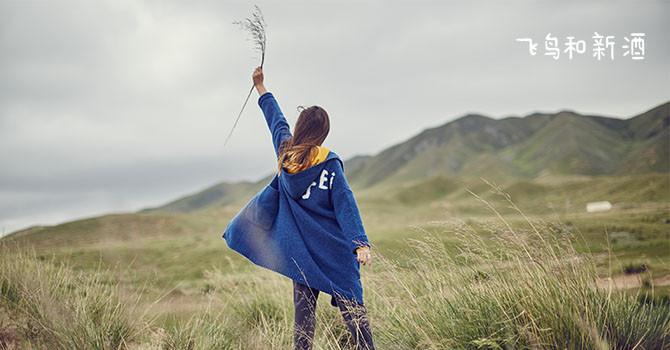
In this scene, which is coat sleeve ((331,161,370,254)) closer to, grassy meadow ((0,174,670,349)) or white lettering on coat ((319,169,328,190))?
white lettering on coat ((319,169,328,190))

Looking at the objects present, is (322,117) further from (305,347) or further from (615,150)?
(615,150)

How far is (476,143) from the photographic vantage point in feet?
608

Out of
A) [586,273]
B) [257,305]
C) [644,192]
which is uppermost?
[586,273]

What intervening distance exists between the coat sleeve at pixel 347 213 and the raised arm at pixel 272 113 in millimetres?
670

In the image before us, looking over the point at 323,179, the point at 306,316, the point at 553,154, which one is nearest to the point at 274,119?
the point at 323,179

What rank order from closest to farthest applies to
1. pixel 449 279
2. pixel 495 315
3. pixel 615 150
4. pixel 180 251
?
pixel 495 315
pixel 449 279
pixel 180 251
pixel 615 150

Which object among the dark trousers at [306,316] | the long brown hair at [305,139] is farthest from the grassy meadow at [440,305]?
the long brown hair at [305,139]

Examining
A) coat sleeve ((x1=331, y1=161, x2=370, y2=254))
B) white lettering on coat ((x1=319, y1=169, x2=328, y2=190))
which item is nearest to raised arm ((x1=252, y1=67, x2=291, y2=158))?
white lettering on coat ((x1=319, y1=169, x2=328, y2=190))

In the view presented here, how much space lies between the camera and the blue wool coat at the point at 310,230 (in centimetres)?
291

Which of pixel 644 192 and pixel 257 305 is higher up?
pixel 257 305

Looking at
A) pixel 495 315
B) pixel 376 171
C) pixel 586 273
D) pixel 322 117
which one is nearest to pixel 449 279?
pixel 495 315

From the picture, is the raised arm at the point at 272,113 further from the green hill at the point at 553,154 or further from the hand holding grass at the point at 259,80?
the green hill at the point at 553,154

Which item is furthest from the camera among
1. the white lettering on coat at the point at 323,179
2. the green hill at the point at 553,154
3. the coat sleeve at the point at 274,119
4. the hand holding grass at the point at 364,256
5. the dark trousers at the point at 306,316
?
the green hill at the point at 553,154

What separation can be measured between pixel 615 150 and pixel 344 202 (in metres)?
163
